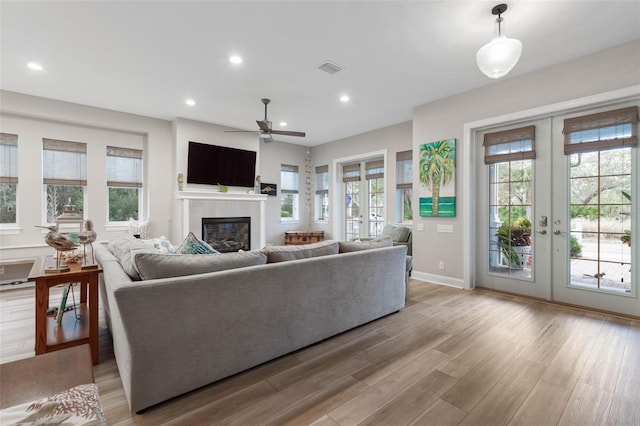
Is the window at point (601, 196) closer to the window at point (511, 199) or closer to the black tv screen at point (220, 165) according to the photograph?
the window at point (511, 199)

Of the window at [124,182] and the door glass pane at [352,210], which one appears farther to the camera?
the door glass pane at [352,210]

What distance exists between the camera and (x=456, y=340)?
2539mm

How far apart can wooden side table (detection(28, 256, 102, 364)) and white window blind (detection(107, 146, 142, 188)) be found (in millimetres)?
3211

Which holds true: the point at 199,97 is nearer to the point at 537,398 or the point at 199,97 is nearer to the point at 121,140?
the point at 121,140

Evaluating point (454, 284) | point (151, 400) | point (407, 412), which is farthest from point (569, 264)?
point (151, 400)

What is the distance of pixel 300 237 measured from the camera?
23.6ft

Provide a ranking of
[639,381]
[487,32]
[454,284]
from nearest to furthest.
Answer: [639,381]
[487,32]
[454,284]

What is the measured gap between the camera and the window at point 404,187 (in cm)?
573

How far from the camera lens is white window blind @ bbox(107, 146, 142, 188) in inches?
205

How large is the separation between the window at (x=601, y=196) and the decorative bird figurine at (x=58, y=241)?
5.10 metres

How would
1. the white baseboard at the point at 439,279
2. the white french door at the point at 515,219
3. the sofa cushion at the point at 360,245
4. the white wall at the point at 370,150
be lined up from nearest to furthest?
the sofa cushion at the point at 360,245 → the white french door at the point at 515,219 → the white baseboard at the point at 439,279 → the white wall at the point at 370,150

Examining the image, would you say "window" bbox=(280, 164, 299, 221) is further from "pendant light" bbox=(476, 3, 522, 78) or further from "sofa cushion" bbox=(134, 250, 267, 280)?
"pendant light" bbox=(476, 3, 522, 78)

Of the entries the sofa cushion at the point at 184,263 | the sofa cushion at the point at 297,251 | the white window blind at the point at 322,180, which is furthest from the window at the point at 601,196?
the white window blind at the point at 322,180

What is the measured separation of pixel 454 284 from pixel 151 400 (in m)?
3.96
